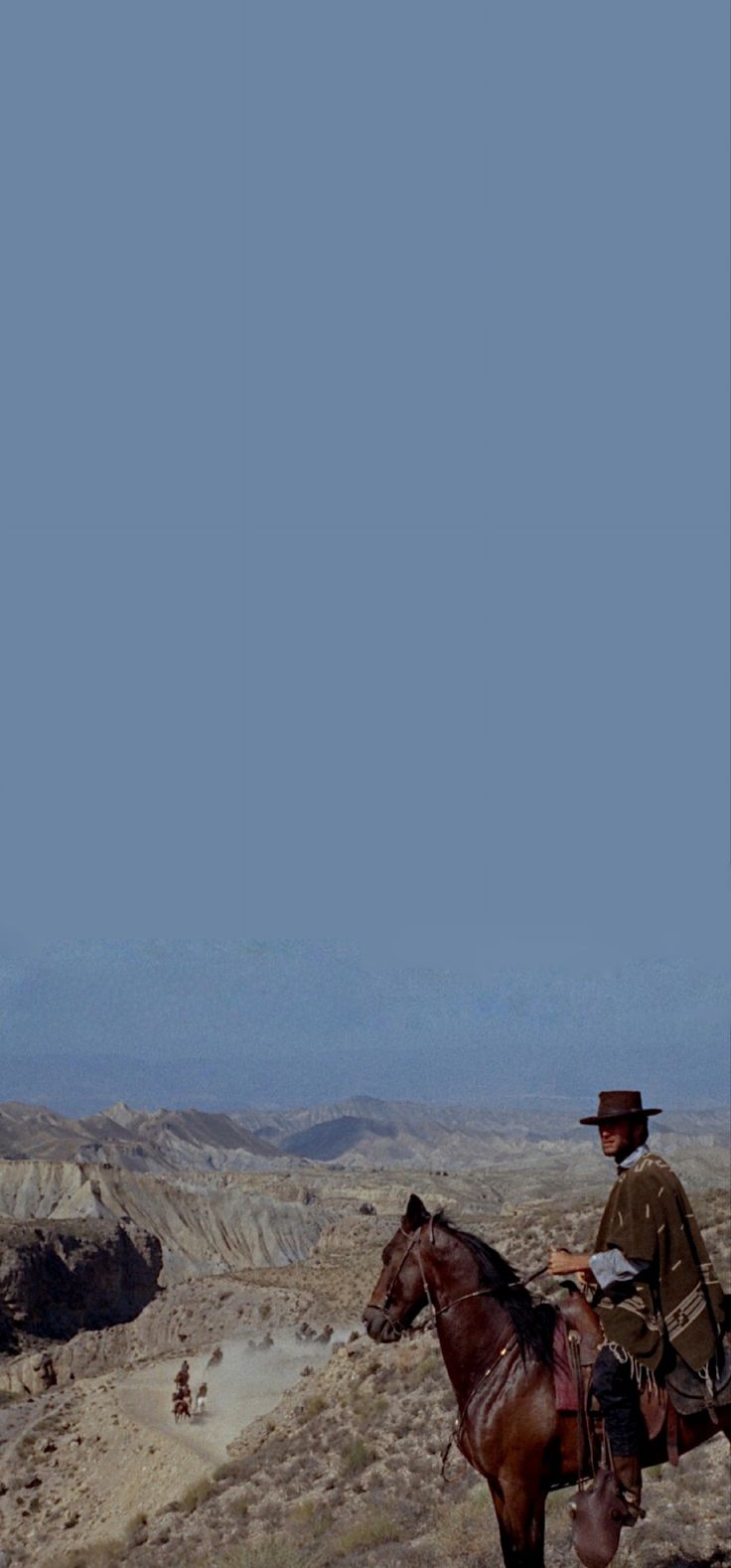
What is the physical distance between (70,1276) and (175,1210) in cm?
2044

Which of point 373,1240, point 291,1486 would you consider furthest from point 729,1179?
point 291,1486

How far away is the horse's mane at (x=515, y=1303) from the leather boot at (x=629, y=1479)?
65 centimetres

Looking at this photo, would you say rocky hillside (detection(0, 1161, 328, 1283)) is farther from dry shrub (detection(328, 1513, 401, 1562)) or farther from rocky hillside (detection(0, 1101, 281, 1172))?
dry shrub (detection(328, 1513, 401, 1562))

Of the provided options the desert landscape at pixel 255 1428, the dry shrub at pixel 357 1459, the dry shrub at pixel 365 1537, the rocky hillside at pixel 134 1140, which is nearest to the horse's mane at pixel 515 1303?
the desert landscape at pixel 255 1428

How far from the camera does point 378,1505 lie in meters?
13.7

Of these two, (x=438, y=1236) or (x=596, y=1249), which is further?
(x=438, y=1236)

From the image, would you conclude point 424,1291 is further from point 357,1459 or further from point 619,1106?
point 357,1459

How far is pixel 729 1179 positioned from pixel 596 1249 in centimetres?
6158

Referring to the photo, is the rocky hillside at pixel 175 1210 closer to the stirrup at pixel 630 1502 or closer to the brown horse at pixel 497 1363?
the brown horse at pixel 497 1363

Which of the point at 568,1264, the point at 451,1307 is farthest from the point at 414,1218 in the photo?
the point at 568,1264

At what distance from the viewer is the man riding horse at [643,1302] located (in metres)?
6.87

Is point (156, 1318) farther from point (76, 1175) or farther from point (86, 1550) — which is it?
point (76, 1175)

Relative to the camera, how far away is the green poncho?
688 centimetres

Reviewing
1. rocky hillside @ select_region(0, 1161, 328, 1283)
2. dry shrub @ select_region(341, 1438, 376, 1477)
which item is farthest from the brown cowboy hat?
rocky hillside @ select_region(0, 1161, 328, 1283)
